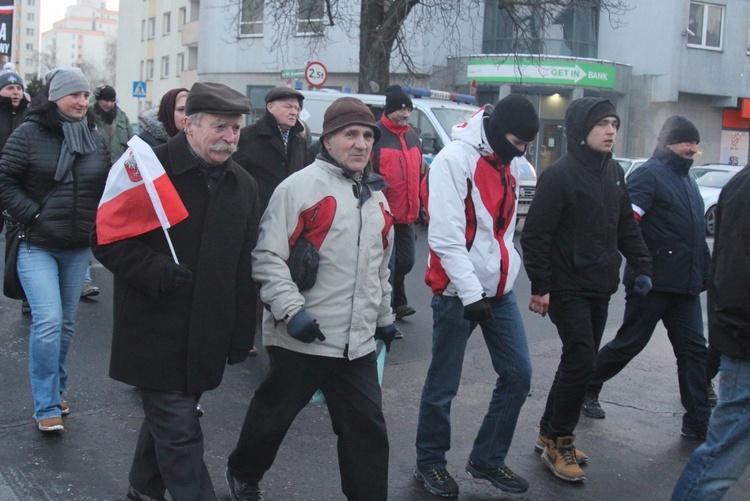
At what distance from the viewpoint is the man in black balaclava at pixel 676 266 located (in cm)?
536

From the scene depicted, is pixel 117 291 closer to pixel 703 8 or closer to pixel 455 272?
pixel 455 272

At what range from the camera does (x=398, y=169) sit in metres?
7.56

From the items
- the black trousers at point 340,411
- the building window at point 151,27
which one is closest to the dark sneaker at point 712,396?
the black trousers at point 340,411

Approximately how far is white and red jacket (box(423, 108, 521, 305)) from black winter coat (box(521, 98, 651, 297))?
25cm

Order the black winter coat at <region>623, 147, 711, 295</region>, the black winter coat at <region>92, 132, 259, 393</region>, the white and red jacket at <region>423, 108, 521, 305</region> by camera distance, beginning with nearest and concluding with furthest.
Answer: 1. the black winter coat at <region>92, 132, 259, 393</region>
2. the white and red jacket at <region>423, 108, 521, 305</region>
3. the black winter coat at <region>623, 147, 711, 295</region>

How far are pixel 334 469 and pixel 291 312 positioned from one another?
1.38 metres

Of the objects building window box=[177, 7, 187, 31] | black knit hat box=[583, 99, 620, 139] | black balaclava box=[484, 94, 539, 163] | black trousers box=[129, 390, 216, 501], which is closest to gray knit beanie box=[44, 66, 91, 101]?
→ black trousers box=[129, 390, 216, 501]

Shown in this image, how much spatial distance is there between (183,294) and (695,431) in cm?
350

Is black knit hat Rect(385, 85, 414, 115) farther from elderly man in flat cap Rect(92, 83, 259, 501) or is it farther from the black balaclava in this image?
elderly man in flat cap Rect(92, 83, 259, 501)

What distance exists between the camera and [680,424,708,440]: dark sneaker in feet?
17.7

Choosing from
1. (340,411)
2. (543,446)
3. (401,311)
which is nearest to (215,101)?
(340,411)

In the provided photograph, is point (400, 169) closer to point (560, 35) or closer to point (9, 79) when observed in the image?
point (9, 79)

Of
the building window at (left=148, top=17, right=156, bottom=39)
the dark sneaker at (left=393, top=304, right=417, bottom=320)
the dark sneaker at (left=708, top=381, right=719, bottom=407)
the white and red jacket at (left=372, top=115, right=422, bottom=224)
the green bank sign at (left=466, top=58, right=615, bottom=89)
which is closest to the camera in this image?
the dark sneaker at (left=708, top=381, right=719, bottom=407)

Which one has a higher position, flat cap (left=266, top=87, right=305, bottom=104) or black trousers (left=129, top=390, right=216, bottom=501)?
flat cap (left=266, top=87, right=305, bottom=104)
